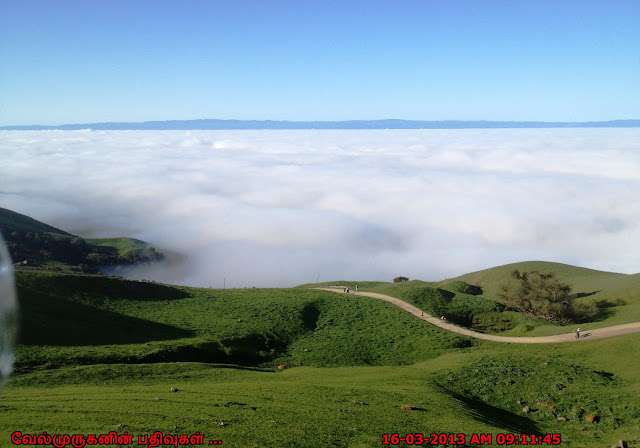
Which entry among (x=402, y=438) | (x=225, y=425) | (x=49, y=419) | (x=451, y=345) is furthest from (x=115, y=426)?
(x=451, y=345)

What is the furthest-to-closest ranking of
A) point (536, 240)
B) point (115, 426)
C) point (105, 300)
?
point (536, 240)
point (105, 300)
point (115, 426)

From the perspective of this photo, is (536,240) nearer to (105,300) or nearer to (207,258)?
(207,258)

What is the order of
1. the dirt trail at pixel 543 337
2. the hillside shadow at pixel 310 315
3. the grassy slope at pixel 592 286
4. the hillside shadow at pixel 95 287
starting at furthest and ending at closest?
the hillside shadow at pixel 310 315 → the grassy slope at pixel 592 286 → the hillside shadow at pixel 95 287 → the dirt trail at pixel 543 337

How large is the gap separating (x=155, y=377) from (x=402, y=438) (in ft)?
55.5

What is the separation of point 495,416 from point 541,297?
138 ft

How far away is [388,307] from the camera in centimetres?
5725

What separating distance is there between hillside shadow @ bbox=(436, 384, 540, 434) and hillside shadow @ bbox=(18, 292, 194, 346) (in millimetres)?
26216

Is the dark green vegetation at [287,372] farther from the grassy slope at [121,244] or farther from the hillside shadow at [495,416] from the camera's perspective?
the grassy slope at [121,244]

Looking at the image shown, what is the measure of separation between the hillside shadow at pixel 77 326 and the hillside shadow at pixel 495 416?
2622 centimetres

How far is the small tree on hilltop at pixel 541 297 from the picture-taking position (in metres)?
59.8

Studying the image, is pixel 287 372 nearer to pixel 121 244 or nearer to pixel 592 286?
pixel 592 286

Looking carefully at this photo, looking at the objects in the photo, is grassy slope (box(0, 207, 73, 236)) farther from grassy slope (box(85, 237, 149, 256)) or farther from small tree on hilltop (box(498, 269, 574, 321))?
small tree on hilltop (box(498, 269, 574, 321))

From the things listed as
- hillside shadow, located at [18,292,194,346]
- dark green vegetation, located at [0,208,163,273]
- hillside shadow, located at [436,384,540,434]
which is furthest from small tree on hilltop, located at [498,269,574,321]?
dark green vegetation, located at [0,208,163,273]

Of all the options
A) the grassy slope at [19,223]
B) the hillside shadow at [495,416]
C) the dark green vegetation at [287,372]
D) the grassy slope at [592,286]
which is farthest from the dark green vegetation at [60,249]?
the hillside shadow at [495,416]
